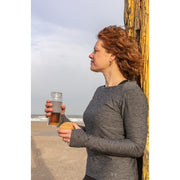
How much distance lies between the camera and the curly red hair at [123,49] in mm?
1992

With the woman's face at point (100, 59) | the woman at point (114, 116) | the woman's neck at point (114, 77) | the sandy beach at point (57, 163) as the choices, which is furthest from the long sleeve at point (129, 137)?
the sandy beach at point (57, 163)

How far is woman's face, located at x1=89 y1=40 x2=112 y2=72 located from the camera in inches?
79.9

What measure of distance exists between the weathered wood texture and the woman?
0.10m

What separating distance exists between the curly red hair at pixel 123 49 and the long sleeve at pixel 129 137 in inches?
11.2

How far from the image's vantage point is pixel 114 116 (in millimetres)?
1825

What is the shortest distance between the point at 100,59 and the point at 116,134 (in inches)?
23.4

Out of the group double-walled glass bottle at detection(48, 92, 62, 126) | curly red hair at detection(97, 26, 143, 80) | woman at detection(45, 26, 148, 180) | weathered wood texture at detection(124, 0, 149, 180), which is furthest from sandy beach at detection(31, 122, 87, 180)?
curly red hair at detection(97, 26, 143, 80)

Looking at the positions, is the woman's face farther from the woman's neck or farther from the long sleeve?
the long sleeve

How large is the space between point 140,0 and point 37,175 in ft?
19.3

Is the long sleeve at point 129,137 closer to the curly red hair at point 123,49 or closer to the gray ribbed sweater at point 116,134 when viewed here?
the gray ribbed sweater at point 116,134

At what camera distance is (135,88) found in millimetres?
1840
